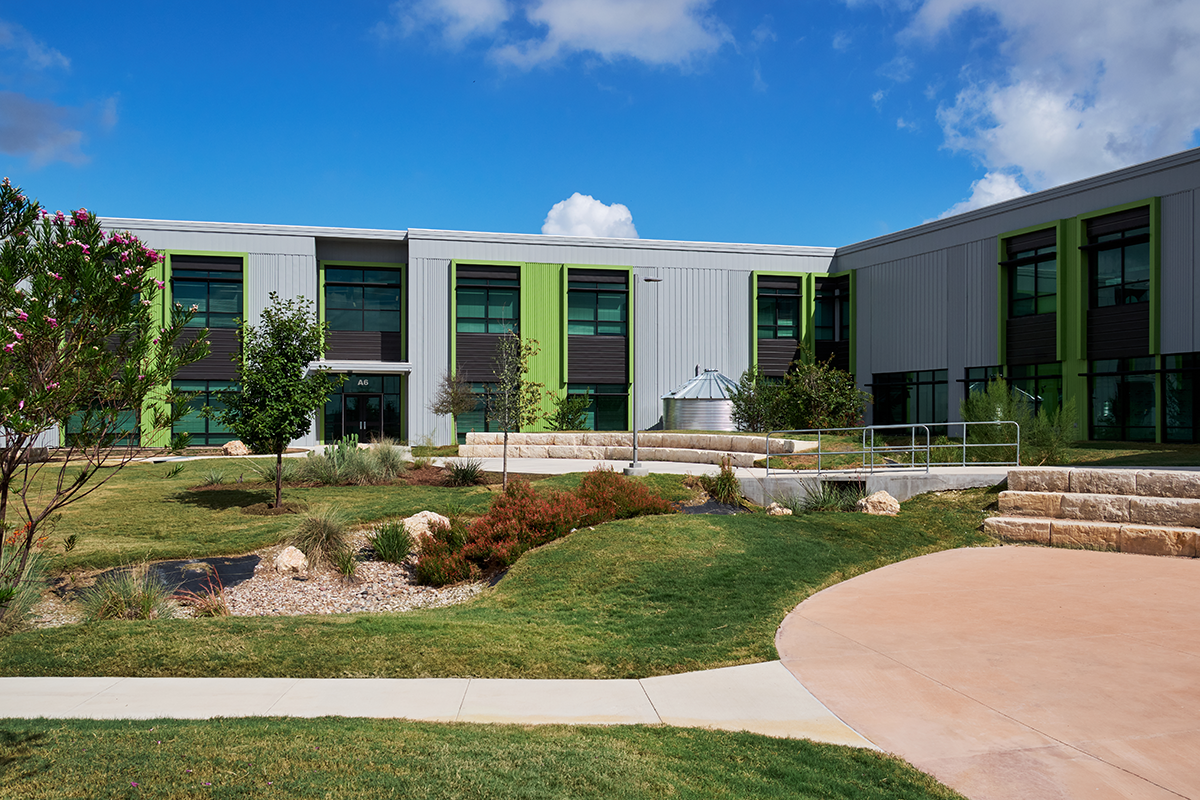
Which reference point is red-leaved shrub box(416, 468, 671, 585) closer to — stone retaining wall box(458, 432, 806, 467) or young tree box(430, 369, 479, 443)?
stone retaining wall box(458, 432, 806, 467)

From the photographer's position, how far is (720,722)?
567cm

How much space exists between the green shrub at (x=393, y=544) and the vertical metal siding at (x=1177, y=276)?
22849 mm

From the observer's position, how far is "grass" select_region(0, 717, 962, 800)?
4.19 m

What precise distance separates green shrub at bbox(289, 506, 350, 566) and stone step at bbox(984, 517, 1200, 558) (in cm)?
1023

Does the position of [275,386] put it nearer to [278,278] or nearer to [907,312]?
[278,278]

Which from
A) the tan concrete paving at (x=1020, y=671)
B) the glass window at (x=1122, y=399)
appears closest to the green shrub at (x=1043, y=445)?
the tan concrete paving at (x=1020, y=671)

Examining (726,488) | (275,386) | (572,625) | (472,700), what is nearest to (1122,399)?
(726,488)

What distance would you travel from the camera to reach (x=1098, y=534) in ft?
39.3

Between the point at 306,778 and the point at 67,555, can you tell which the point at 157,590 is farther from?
the point at 306,778

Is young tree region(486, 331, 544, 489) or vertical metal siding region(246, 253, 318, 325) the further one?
vertical metal siding region(246, 253, 318, 325)

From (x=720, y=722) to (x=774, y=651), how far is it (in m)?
1.76

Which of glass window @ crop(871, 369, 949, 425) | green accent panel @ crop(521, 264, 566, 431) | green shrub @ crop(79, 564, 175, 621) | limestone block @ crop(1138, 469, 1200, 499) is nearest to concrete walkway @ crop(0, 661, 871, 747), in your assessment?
green shrub @ crop(79, 564, 175, 621)

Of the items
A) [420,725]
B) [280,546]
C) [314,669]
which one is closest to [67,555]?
[280,546]

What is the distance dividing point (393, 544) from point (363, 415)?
76.4ft
